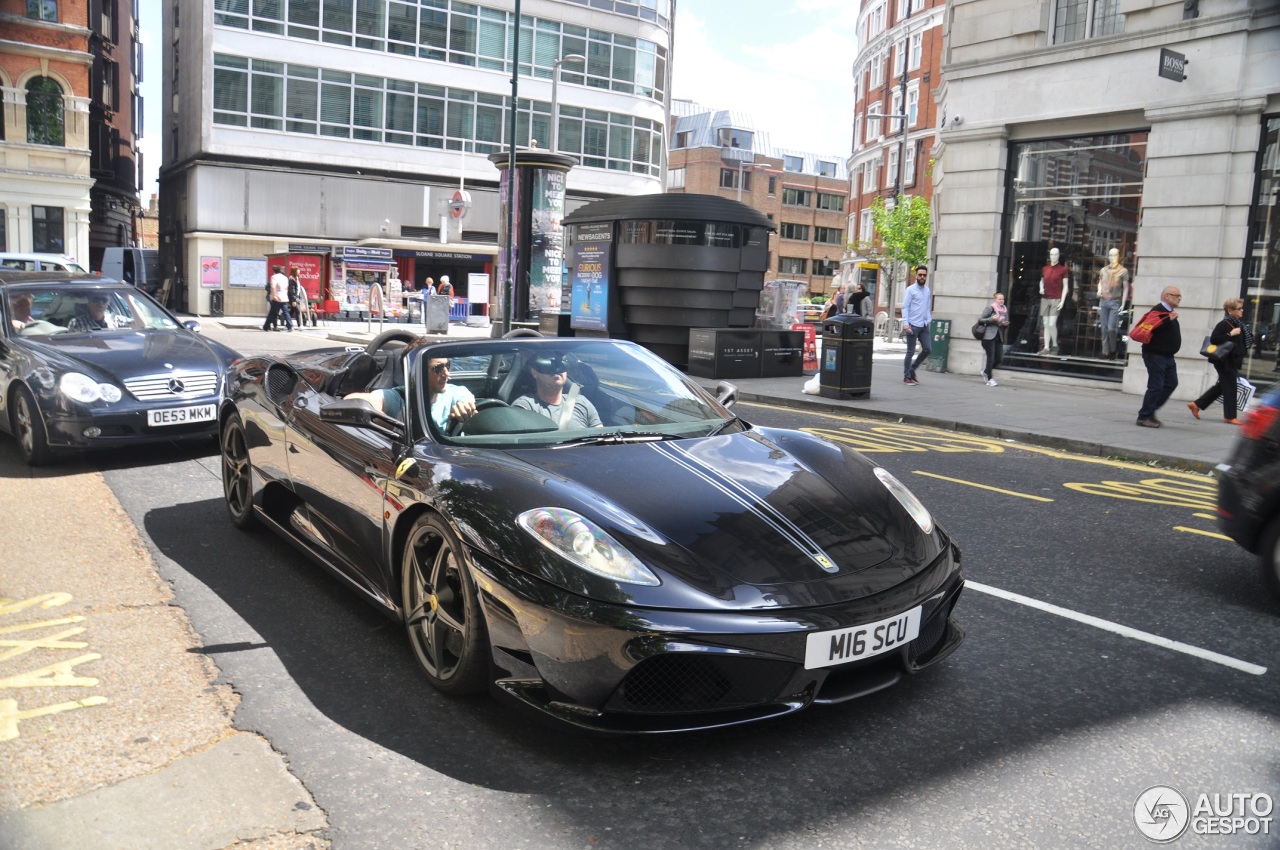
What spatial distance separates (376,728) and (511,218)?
22.2 meters

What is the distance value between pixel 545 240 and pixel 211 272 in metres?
22.1

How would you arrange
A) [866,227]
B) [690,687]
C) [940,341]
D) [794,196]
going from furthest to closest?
[794,196] < [866,227] < [940,341] < [690,687]

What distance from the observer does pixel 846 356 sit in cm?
1463

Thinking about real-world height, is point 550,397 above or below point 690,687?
above

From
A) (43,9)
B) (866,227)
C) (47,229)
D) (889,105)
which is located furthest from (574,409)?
(866,227)

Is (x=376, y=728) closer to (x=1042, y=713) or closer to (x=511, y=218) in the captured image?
(x=1042, y=713)

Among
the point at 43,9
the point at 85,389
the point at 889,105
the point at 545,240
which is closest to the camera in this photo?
the point at 85,389

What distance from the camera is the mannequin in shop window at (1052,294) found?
18.4 metres

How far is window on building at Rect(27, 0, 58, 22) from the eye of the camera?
43.1 m

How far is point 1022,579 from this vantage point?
17.2 ft

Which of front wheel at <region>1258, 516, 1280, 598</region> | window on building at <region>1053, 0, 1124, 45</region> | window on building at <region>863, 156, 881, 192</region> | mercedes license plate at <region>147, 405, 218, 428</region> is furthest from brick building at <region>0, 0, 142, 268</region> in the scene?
window on building at <region>863, 156, 881, 192</region>

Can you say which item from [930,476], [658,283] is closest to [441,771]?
[930,476]

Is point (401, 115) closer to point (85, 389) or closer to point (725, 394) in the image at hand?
point (85, 389)

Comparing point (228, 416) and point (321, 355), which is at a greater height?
point (321, 355)
